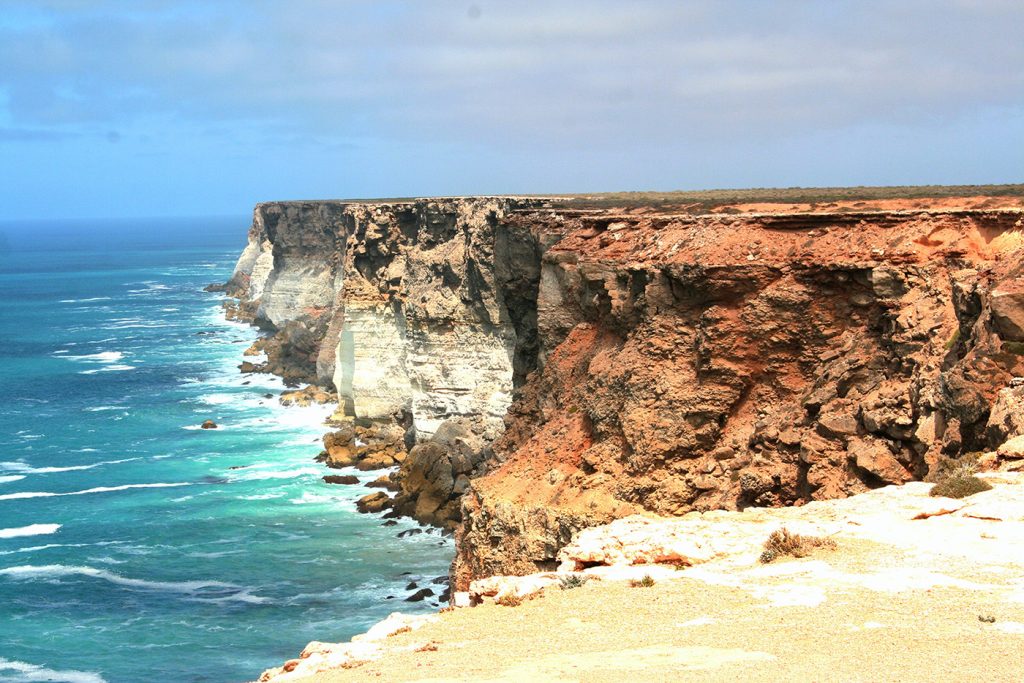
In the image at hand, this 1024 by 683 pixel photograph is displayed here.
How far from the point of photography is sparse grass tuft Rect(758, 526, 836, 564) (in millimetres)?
12961

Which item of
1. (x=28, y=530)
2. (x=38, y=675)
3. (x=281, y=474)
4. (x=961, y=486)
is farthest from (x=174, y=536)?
(x=961, y=486)

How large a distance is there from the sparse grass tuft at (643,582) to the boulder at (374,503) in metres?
31.5

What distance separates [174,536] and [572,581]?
31.9 m

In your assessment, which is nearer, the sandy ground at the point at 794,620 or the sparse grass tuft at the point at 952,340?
the sandy ground at the point at 794,620

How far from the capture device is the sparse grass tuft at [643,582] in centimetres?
1279

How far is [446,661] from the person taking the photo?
11.2 m

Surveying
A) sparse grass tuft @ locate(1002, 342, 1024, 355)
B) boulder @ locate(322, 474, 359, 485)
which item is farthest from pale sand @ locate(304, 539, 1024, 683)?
boulder @ locate(322, 474, 359, 485)

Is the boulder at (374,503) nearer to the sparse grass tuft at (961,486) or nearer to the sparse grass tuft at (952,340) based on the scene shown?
the sparse grass tuft at (952,340)

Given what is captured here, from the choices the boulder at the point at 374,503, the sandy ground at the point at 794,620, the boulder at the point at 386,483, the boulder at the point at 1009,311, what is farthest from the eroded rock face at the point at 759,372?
the boulder at the point at 386,483

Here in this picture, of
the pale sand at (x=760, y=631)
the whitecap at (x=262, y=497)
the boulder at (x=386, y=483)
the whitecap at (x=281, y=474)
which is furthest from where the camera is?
the whitecap at (x=281, y=474)

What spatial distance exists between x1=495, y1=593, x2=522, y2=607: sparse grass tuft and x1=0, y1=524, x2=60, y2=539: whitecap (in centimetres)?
3456

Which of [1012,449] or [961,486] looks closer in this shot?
[961,486]

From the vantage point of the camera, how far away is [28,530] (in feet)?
142

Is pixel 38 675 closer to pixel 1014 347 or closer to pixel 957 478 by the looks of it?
pixel 957 478
